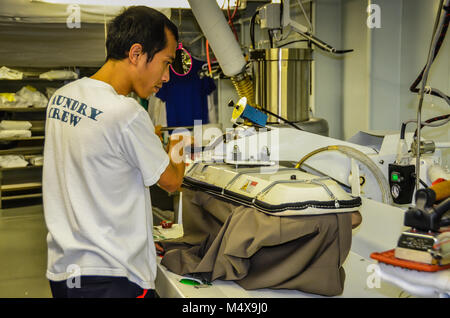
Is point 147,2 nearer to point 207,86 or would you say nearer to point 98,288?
point 207,86

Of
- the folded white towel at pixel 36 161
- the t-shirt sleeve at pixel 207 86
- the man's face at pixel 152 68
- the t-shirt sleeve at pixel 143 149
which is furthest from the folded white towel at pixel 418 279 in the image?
the folded white towel at pixel 36 161

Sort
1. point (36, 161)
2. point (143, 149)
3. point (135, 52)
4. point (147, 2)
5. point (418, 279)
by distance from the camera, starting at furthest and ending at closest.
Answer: point (36, 161) < point (147, 2) < point (135, 52) < point (143, 149) < point (418, 279)

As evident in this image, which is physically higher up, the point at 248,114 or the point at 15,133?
the point at 248,114

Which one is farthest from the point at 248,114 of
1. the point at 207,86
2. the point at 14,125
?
the point at 14,125

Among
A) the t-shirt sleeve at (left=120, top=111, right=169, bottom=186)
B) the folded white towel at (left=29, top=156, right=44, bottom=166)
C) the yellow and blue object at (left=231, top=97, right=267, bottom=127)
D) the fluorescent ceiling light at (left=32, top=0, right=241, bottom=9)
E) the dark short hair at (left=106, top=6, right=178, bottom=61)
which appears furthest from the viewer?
the folded white towel at (left=29, top=156, right=44, bottom=166)

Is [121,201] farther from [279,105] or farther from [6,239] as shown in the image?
[6,239]

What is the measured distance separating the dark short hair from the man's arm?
265mm

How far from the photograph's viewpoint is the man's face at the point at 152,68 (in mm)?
1279

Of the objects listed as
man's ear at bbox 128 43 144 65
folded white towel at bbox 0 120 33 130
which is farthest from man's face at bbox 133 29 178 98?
folded white towel at bbox 0 120 33 130

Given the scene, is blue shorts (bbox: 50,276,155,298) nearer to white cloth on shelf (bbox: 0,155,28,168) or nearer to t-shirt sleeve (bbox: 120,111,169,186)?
t-shirt sleeve (bbox: 120,111,169,186)

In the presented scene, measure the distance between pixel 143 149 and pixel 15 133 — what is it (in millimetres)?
5241

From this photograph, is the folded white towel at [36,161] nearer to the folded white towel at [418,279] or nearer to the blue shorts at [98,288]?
A: the blue shorts at [98,288]

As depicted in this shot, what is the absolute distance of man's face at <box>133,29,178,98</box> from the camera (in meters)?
1.28

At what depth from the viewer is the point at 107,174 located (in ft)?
3.79
